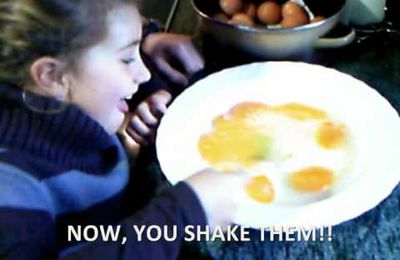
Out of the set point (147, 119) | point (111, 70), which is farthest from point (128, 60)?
point (147, 119)

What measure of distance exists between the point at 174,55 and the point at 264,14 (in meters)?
0.15

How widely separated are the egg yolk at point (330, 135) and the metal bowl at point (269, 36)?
5.2 inches

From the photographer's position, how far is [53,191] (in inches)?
30.5

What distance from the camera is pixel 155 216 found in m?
0.73

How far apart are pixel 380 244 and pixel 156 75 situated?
17.0 inches

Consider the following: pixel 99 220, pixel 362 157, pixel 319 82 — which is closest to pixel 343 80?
pixel 319 82

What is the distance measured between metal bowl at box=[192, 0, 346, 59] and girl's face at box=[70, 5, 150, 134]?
6.7 inches

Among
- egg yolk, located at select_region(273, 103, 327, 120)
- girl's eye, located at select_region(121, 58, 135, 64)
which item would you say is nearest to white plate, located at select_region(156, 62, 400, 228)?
egg yolk, located at select_region(273, 103, 327, 120)

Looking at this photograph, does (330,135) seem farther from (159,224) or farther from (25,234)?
(25,234)

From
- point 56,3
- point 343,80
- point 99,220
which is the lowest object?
point 99,220

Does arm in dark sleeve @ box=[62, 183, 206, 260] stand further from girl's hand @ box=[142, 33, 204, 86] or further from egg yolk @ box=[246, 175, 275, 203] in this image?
girl's hand @ box=[142, 33, 204, 86]

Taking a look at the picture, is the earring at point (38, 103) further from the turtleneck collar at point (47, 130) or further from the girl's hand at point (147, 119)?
the girl's hand at point (147, 119)

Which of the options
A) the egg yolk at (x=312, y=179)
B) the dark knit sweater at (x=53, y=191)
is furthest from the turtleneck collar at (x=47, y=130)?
the egg yolk at (x=312, y=179)

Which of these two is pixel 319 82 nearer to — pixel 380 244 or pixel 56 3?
pixel 380 244
